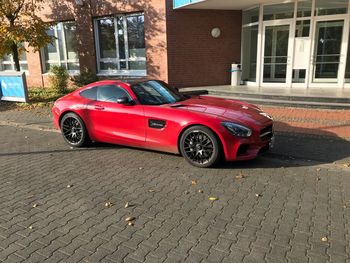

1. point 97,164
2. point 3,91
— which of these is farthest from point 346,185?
point 3,91

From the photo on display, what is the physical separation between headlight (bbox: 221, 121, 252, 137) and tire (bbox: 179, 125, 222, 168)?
25 centimetres

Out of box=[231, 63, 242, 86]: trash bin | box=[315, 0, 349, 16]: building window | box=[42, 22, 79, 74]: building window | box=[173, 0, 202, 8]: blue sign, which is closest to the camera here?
box=[315, 0, 349, 16]: building window

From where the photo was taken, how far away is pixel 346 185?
4.73 meters

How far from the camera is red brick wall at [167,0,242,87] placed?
43.4ft

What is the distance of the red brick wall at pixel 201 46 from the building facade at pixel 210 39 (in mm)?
39

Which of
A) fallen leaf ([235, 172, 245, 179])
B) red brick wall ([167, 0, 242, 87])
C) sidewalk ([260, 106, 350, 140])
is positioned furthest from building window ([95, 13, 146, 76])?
fallen leaf ([235, 172, 245, 179])

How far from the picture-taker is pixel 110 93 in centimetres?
648

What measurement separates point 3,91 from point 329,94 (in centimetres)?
1183

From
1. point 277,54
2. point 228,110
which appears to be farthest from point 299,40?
point 228,110

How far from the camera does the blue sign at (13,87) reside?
1238 cm

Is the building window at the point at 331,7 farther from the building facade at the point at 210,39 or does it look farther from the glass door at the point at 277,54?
the glass door at the point at 277,54

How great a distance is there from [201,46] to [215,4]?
182 cm

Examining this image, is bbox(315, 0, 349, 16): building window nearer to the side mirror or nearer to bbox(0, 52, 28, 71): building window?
the side mirror

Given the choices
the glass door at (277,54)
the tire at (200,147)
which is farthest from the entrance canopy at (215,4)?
the tire at (200,147)
